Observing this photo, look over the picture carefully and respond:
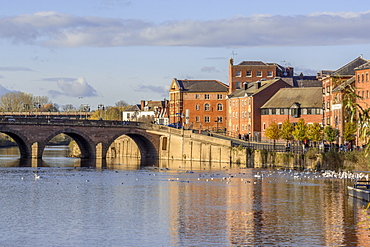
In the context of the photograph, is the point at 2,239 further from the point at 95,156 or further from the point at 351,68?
the point at 95,156

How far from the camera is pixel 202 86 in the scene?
512 ft

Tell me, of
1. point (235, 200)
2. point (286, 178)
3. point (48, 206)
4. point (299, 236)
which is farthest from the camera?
point (286, 178)

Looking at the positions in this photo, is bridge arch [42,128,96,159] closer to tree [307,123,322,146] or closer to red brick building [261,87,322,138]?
red brick building [261,87,322,138]

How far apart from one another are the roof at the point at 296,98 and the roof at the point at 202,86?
24.6 metres

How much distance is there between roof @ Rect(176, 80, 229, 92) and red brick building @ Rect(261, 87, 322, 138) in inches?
967

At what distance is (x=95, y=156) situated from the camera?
123688mm

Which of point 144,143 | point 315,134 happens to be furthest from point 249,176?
point 144,143

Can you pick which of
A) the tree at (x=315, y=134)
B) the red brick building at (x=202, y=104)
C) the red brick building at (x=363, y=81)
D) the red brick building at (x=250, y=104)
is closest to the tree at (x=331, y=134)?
the red brick building at (x=363, y=81)

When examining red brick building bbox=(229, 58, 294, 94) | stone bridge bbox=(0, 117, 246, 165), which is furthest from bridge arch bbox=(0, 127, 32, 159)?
red brick building bbox=(229, 58, 294, 94)

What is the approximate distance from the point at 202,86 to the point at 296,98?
3443 cm

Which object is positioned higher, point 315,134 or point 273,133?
point 273,133

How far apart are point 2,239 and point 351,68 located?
2947 inches

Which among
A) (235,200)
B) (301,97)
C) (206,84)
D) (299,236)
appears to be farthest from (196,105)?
(299,236)

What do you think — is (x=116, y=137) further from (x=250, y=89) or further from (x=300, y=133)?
(x=300, y=133)
